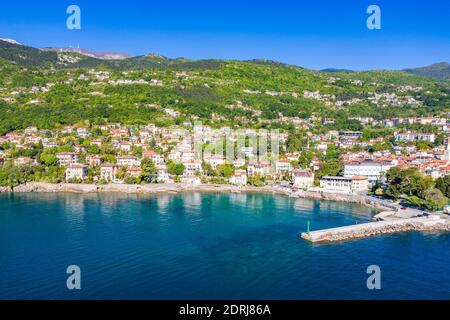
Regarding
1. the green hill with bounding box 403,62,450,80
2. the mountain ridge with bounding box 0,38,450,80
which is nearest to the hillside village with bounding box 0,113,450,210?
the mountain ridge with bounding box 0,38,450,80

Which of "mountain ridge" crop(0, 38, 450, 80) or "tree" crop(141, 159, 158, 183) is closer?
"tree" crop(141, 159, 158, 183)

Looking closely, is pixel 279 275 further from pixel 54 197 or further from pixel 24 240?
pixel 54 197

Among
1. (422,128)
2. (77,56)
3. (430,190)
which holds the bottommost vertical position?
(430,190)

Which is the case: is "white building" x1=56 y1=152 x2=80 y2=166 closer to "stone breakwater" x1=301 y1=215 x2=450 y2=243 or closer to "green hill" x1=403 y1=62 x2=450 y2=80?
"stone breakwater" x1=301 y1=215 x2=450 y2=243

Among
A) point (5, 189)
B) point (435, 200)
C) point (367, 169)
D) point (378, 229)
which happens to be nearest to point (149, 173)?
point (5, 189)

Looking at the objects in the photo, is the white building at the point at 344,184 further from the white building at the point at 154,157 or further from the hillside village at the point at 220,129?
the white building at the point at 154,157

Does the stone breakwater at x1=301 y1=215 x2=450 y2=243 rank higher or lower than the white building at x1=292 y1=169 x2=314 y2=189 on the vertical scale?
lower
